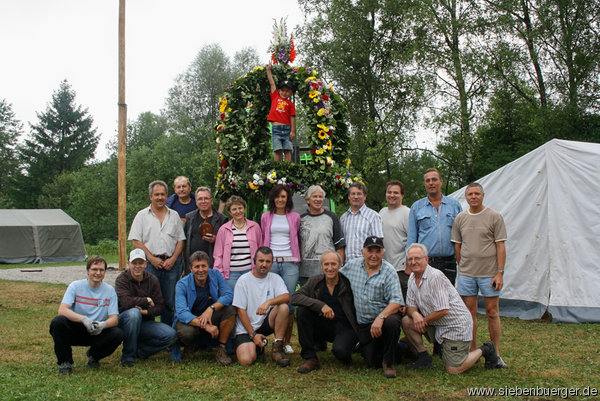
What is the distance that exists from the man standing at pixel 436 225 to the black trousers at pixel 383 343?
0.78 meters

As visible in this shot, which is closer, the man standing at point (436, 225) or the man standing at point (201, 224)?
the man standing at point (436, 225)

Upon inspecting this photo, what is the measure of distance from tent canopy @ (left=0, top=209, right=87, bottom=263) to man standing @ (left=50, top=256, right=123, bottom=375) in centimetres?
1704

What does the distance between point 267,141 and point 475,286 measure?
3.41m

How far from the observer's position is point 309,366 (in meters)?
4.25

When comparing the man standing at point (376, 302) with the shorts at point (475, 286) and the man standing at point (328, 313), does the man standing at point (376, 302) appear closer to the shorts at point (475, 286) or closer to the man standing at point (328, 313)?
the man standing at point (328, 313)

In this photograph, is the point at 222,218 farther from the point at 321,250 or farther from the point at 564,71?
the point at 564,71

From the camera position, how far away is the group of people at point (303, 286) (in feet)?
13.8

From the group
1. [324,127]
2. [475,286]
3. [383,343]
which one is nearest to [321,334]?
[383,343]

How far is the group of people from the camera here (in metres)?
4.20

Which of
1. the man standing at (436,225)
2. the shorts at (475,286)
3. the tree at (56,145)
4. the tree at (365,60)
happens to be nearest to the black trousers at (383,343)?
the shorts at (475,286)

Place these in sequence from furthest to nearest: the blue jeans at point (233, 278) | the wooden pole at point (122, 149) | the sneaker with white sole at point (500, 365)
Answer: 1. the wooden pole at point (122, 149)
2. the blue jeans at point (233, 278)
3. the sneaker with white sole at point (500, 365)

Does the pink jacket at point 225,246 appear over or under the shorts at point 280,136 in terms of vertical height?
under

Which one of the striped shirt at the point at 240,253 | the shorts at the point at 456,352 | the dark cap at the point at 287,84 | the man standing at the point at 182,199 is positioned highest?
the dark cap at the point at 287,84

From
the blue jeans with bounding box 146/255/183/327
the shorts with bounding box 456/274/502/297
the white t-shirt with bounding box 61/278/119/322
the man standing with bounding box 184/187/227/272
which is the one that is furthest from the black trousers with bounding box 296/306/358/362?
the white t-shirt with bounding box 61/278/119/322
